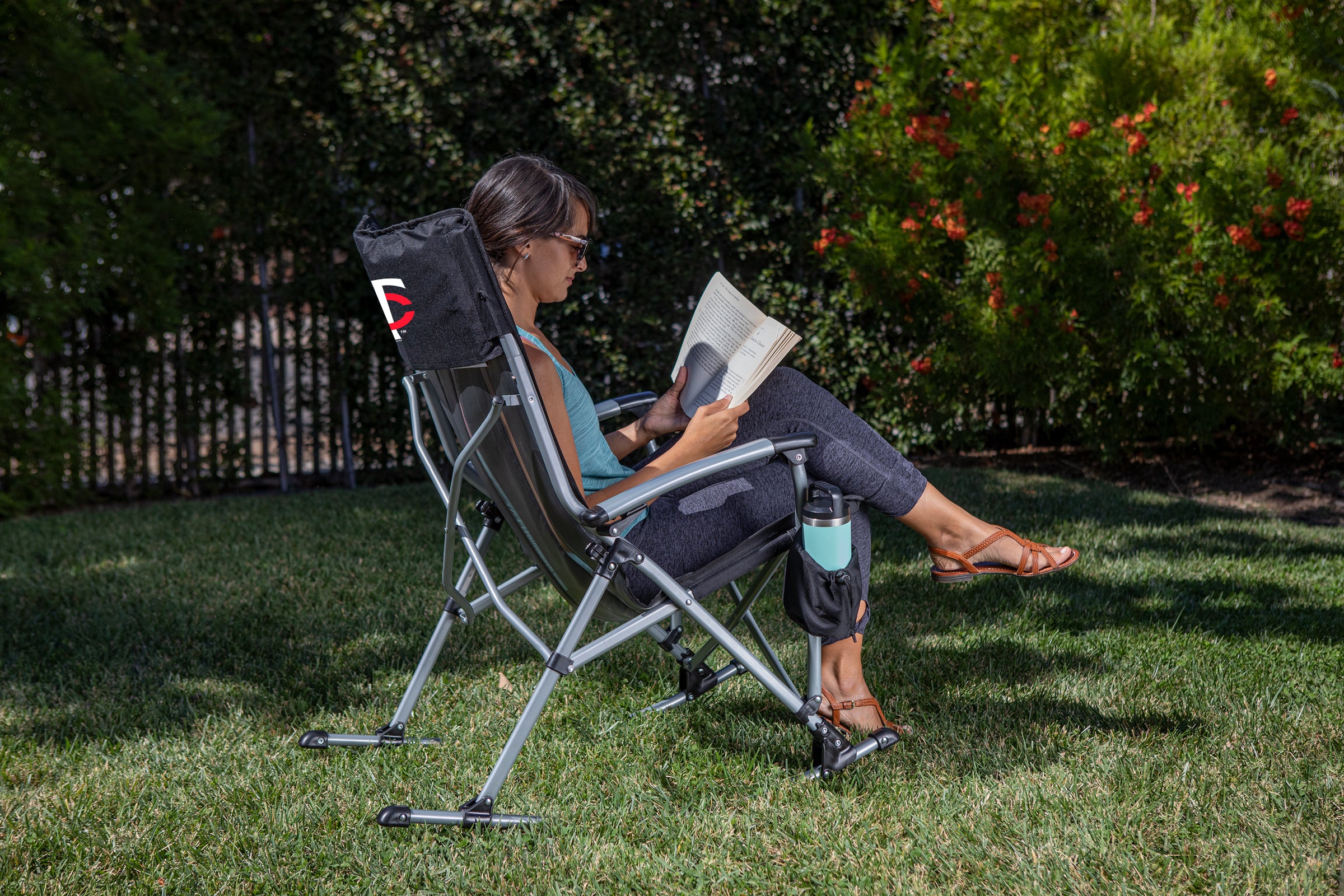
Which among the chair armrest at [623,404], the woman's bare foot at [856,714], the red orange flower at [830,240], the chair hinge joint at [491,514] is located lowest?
the woman's bare foot at [856,714]

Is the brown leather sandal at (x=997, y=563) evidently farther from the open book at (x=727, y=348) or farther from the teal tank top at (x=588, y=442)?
the teal tank top at (x=588, y=442)

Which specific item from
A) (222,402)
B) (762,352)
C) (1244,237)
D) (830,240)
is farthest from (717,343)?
(222,402)

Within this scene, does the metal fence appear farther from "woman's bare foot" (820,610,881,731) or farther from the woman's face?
"woman's bare foot" (820,610,881,731)

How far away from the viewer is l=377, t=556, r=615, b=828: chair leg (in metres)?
2.07

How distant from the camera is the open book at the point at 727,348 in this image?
2.29 metres

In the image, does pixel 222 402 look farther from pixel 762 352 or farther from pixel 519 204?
pixel 762 352

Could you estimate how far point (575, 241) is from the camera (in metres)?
2.34

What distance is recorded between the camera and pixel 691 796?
2275 millimetres

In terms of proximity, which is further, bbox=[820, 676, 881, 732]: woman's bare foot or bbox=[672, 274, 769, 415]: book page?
bbox=[820, 676, 881, 732]: woman's bare foot

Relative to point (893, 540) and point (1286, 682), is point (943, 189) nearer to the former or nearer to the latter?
point (893, 540)

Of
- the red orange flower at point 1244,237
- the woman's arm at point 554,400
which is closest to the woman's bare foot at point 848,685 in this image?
the woman's arm at point 554,400

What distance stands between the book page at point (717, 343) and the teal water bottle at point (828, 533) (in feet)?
1.19

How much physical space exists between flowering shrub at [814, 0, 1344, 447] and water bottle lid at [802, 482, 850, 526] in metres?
4.17

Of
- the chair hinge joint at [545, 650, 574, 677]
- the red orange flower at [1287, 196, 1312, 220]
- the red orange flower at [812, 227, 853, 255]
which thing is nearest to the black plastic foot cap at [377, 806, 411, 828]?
the chair hinge joint at [545, 650, 574, 677]
